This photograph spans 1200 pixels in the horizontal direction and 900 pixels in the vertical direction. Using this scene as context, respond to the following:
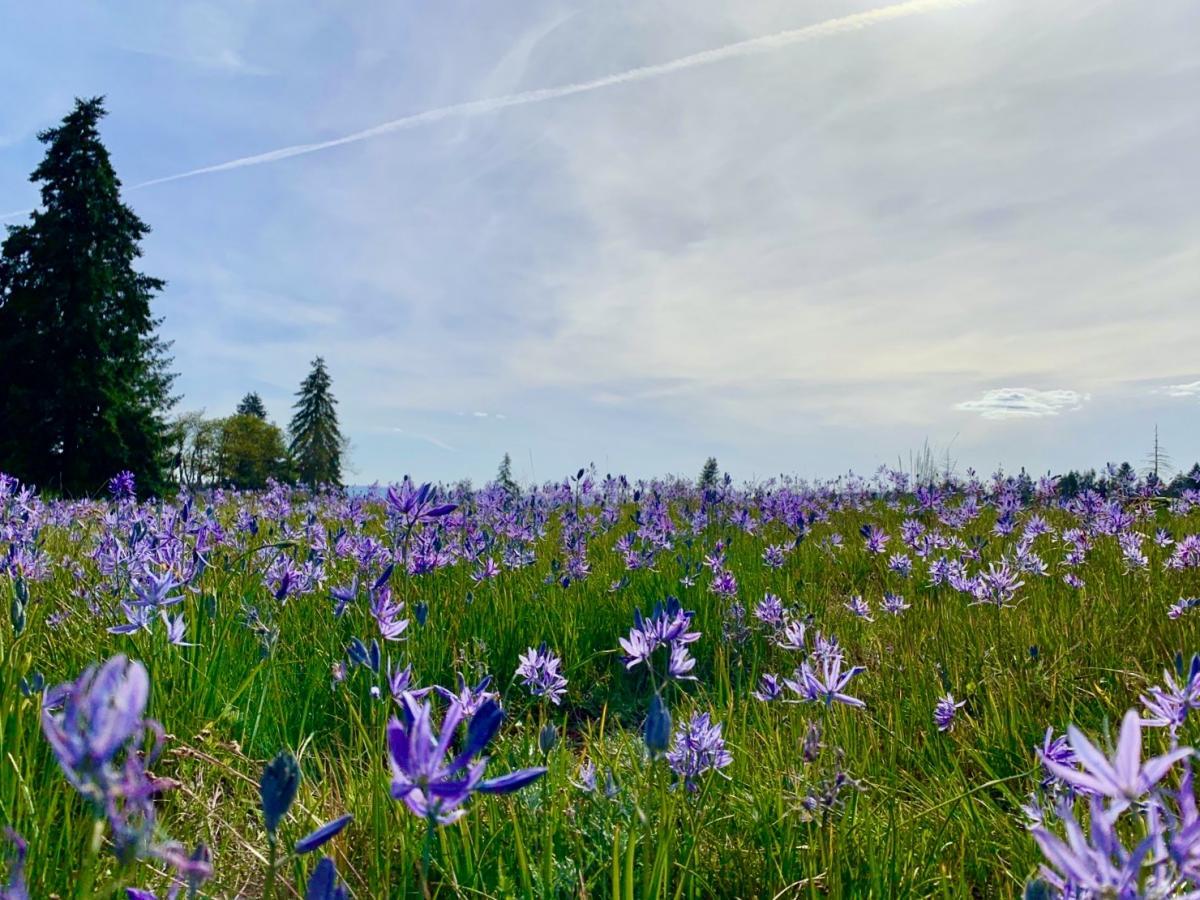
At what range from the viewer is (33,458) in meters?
24.9

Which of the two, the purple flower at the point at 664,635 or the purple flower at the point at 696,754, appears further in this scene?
the purple flower at the point at 696,754

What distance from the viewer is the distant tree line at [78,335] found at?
82.0ft

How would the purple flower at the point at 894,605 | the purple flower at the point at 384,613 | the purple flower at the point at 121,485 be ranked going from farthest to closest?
the purple flower at the point at 121,485
the purple flower at the point at 894,605
the purple flower at the point at 384,613

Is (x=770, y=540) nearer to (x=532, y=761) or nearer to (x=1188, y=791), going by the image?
(x=532, y=761)

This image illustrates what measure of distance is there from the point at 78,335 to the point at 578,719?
2819 centimetres

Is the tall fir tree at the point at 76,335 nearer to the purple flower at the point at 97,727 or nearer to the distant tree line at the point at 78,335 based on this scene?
the distant tree line at the point at 78,335

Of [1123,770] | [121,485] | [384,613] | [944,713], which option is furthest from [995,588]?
[121,485]

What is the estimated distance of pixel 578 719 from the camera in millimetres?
4164

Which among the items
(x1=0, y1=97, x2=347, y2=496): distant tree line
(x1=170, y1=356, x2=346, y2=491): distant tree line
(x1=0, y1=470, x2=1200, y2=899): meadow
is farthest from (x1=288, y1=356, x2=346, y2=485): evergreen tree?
(x1=0, y1=470, x2=1200, y2=899): meadow

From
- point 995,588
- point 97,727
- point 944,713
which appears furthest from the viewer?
point 995,588

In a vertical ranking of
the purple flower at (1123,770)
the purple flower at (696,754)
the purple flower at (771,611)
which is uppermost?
the purple flower at (1123,770)

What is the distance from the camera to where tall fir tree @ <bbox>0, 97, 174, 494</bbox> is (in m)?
25.0

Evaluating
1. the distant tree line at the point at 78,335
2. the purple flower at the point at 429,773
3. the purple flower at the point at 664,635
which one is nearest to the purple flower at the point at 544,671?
the purple flower at the point at 664,635

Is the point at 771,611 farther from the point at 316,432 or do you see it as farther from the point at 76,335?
the point at 316,432
